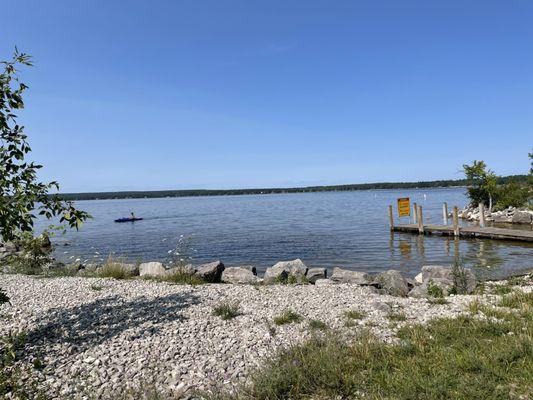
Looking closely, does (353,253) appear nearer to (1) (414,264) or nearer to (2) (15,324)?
(1) (414,264)

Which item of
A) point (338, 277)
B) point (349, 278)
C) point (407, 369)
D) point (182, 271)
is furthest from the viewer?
point (338, 277)

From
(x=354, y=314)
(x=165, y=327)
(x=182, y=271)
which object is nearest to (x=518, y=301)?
(x=354, y=314)

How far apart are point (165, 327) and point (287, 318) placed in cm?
248

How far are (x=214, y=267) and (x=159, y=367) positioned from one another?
7627 mm

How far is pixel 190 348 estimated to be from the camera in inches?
262

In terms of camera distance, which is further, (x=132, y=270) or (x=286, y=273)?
(x=132, y=270)

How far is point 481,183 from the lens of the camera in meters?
40.3

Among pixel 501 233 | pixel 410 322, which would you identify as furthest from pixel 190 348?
pixel 501 233

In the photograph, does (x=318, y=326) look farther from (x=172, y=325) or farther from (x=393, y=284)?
(x=393, y=284)

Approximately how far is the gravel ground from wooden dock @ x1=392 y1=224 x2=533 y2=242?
1939 cm

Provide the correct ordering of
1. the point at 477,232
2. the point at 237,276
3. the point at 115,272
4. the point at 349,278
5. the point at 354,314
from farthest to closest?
the point at 477,232 < the point at 115,272 < the point at 237,276 < the point at 349,278 < the point at 354,314

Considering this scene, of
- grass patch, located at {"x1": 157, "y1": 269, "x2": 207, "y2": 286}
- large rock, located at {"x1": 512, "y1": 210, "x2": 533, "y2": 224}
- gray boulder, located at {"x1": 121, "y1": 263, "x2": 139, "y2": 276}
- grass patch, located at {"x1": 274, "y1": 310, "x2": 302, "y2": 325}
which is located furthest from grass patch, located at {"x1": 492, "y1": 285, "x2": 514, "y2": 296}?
large rock, located at {"x1": 512, "y1": 210, "x2": 533, "y2": 224}

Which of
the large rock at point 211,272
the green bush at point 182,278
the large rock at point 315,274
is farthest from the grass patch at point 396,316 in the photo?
the large rock at point 211,272

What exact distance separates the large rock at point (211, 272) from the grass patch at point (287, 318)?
5.66 m
